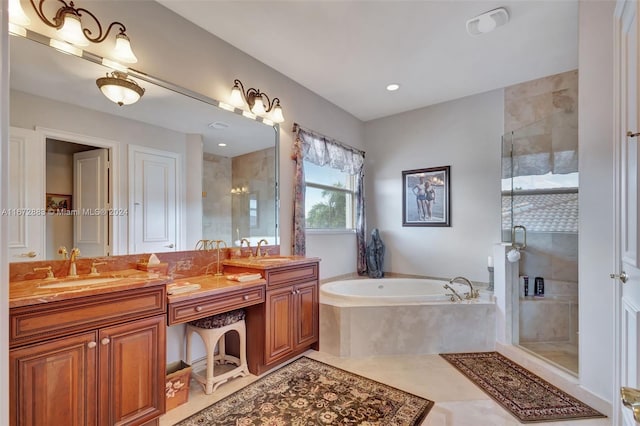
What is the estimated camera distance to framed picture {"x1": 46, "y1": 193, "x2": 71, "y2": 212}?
1656 mm

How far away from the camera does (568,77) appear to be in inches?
118

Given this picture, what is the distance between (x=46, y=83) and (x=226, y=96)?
3.92 ft

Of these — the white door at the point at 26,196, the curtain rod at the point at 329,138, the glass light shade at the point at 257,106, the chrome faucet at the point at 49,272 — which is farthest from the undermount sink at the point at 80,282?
the curtain rod at the point at 329,138

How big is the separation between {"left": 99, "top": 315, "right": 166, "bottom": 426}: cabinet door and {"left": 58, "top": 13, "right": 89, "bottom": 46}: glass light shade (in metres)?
1.64

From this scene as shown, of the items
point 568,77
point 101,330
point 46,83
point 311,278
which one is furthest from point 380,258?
point 46,83

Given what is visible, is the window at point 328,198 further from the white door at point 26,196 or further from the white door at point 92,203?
the white door at point 26,196

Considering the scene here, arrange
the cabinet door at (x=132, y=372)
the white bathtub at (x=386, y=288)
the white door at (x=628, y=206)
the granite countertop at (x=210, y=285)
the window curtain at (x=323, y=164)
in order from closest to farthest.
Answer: the white door at (x=628, y=206), the cabinet door at (x=132, y=372), the granite countertop at (x=210, y=285), the white bathtub at (x=386, y=288), the window curtain at (x=323, y=164)

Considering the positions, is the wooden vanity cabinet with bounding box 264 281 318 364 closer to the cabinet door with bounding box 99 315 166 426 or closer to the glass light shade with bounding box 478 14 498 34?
the cabinet door with bounding box 99 315 166 426

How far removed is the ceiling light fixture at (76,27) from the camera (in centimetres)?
→ 159

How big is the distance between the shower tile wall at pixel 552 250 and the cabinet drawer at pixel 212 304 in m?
2.45

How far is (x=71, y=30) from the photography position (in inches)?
66.0

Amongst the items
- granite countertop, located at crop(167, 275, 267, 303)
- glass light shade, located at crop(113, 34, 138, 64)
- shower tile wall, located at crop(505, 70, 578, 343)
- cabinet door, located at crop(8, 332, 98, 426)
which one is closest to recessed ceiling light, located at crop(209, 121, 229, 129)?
glass light shade, located at crop(113, 34, 138, 64)

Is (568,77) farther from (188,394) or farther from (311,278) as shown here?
(188,394)

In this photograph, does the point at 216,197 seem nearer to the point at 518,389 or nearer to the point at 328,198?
the point at 328,198
